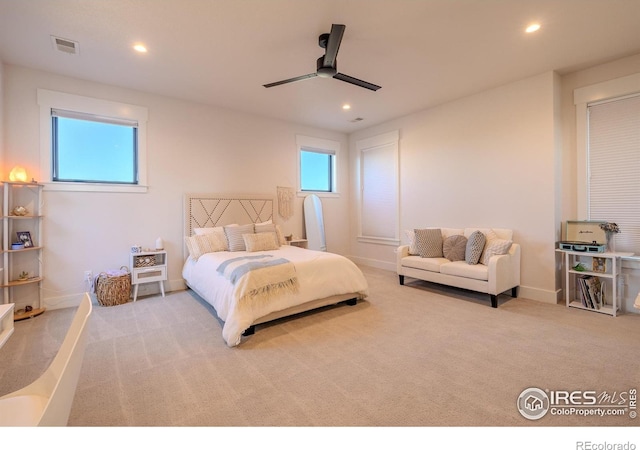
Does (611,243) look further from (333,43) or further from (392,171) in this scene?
(333,43)

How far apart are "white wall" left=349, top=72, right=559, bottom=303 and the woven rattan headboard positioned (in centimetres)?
261

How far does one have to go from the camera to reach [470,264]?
379 centimetres

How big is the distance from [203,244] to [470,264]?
3637 mm

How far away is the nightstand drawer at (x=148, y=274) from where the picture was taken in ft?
12.5

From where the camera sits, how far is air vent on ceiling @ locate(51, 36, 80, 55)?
2819mm

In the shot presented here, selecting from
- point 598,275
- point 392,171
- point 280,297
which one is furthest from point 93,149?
point 598,275

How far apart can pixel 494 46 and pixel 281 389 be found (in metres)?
3.78

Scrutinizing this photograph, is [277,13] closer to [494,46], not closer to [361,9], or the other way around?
[361,9]

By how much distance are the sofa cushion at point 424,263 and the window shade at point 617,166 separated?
72.8 inches

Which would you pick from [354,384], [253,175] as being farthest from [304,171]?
[354,384]

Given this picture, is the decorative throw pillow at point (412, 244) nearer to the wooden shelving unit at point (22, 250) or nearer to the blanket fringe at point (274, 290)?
the blanket fringe at point (274, 290)

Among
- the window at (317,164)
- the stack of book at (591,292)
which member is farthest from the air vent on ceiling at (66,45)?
the stack of book at (591,292)

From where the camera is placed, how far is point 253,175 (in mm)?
5133
